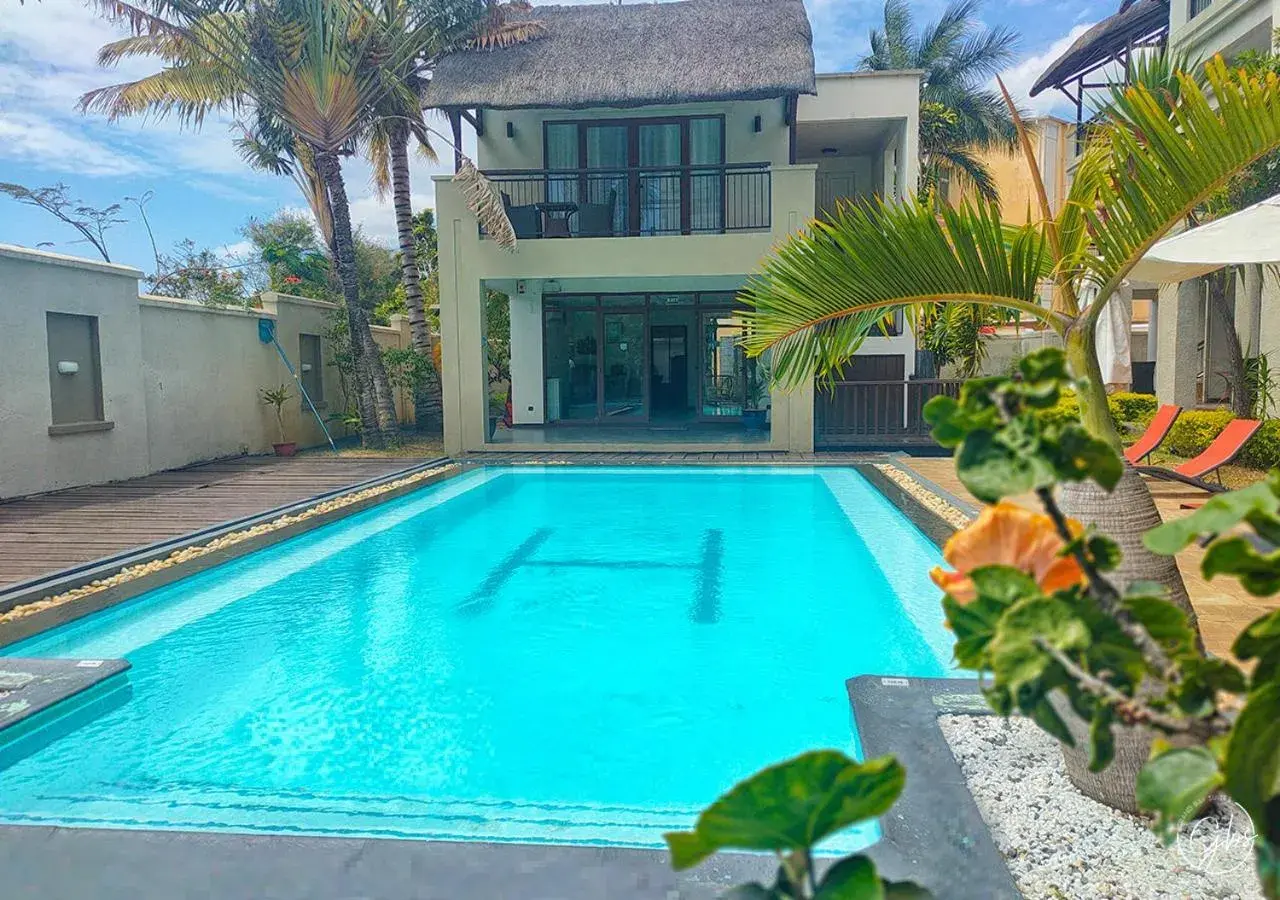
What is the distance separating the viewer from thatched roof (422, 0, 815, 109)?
43.0 feet

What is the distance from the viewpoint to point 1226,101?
2.40m

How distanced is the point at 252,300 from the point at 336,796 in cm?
1956

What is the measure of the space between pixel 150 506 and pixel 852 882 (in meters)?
9.34

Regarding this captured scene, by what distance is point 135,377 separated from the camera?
10688mm

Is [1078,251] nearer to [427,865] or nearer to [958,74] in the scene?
[427,865]

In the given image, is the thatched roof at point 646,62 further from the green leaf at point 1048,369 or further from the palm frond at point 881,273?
the green leaf at point 1048,369

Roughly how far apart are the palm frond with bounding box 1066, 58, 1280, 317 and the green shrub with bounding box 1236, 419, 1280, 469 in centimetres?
691

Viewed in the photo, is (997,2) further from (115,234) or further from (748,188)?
(115,234)

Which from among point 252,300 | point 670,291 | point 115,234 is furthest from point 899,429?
point 115,234

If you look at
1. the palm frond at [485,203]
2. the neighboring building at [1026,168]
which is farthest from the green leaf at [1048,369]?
the neighboring building at [1026,168]

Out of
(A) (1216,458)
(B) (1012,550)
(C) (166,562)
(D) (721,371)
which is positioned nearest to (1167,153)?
(B) (1012,550)

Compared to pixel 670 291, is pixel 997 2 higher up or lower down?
higher up

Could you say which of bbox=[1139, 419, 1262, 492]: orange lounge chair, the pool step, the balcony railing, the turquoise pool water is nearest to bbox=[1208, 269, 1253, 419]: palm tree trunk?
bbox=[1139, 419, 1262, 492]: orange lounge chair

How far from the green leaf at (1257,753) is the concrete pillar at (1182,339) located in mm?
12800
